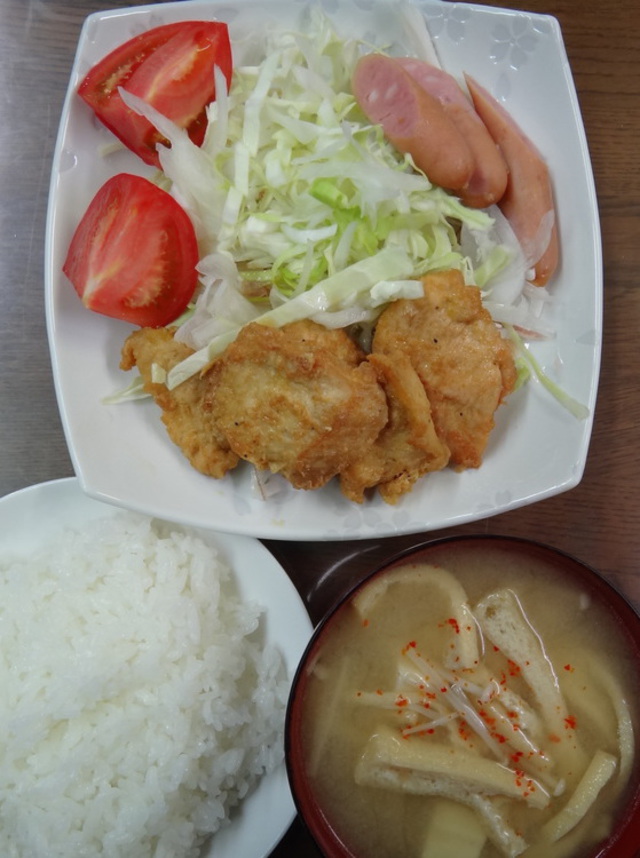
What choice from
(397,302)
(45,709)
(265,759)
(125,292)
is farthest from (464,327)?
(45,709)

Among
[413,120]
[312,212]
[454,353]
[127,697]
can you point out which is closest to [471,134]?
[413,120]

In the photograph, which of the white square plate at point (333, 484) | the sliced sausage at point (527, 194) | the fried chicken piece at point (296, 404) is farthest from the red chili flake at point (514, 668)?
the sliced sausage at point (527, 194)

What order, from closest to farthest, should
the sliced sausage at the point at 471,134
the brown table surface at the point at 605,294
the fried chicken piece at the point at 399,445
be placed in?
1. the fried chicken piece at the point at 399,445
2. the sliced sausage at the point at 471,134
3. the brown table surface at the point at 605,294

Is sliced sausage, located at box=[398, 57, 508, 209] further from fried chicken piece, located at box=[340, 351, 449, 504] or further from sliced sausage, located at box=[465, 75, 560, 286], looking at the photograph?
fried chicken piece, located at box=[340, 351, 449, 504]

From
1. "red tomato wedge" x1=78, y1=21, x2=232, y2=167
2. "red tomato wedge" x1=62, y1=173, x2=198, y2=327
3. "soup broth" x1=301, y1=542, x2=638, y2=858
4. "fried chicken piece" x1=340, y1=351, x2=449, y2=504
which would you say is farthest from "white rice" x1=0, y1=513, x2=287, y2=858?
"red tomato wedge" x1=78, y1=21, x2=232, y2=167

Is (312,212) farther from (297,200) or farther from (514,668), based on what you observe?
(514,668)

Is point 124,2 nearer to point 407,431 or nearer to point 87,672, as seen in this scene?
point 407,431

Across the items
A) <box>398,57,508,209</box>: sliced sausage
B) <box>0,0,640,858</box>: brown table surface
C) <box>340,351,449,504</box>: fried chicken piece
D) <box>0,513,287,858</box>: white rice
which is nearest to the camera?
<box>340,351,449,504</box>: fried chicken piece

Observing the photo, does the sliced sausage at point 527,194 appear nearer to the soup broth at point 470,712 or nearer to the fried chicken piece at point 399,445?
the fried chicken piece at point 399,445
